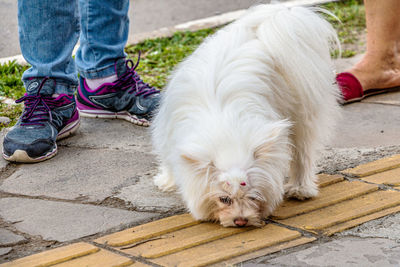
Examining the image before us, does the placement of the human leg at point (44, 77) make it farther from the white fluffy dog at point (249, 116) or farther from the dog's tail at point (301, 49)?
the dog's tail at point (301, 49)

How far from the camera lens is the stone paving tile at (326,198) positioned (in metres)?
3.13

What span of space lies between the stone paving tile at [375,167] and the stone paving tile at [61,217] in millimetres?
→ 1113

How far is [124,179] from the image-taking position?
354cm

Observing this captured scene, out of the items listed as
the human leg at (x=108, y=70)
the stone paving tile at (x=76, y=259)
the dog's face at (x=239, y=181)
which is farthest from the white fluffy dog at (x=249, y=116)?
the human leg at (x=108, y=70)

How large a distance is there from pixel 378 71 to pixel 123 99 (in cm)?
189

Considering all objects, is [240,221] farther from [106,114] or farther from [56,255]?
[106,114]

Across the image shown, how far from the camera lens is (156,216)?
121 inches

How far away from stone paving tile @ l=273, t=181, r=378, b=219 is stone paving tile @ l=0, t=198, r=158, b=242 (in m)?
0.62

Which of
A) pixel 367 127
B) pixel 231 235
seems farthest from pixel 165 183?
pixel 367 127

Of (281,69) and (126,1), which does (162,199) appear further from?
(126,1)

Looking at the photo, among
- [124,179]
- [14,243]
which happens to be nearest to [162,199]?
[124,179]

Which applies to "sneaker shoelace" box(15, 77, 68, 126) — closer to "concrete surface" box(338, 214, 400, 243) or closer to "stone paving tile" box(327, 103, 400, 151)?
"stone paving tile" box(327, 103, 400, 151)

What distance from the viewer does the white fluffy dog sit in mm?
2812

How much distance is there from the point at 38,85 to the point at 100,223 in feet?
4.26
